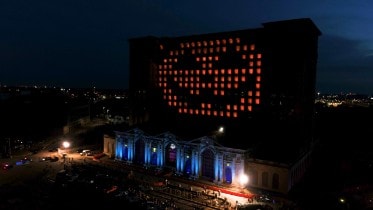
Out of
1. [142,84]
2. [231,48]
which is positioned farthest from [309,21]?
[142,84]

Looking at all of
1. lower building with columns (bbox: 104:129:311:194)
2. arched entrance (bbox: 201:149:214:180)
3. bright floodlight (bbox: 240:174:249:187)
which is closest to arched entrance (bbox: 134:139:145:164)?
lower building with columns (bbox: 104:129:311:194)

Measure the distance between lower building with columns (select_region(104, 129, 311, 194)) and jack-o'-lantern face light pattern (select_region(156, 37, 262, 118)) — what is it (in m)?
15.8

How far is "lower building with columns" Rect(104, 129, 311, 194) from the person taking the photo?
56750mm

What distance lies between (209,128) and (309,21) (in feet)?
113

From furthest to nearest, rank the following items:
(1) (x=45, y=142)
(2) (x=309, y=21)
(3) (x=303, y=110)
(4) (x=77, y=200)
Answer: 1. (1) (x=45, y=142)
2. (3) (x=303, y=110)
3. (2) (x=309, y=21)
4. (4) (x=77, y=200)

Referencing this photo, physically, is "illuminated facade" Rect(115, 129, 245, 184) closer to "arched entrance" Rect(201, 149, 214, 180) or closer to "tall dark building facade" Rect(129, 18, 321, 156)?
"arched entrance" Rect(201, 149, 214, 180)

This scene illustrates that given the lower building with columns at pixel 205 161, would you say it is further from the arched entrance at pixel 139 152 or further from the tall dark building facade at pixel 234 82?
the tall dark building facade at pixel 234 82

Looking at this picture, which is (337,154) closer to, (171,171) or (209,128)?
(209,128)

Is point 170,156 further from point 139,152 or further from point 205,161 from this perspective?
point 205,161

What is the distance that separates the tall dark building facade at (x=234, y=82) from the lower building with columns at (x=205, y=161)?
3.88 m

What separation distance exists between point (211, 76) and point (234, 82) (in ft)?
23.3

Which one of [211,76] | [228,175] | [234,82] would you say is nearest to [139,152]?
[228,175]

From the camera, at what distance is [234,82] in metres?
74.6

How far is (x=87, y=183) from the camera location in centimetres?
5438
